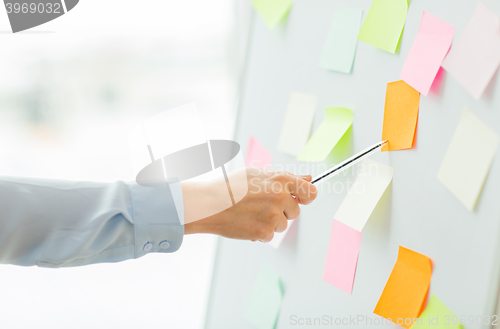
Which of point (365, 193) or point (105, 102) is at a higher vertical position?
point (365, 193)

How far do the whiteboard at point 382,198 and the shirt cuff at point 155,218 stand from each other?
0.65ft

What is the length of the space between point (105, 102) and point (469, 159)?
0.66 m

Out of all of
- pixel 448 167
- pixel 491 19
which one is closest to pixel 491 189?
pixel 448 167

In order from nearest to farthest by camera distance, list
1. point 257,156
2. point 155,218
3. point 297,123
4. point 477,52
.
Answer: point 477,52, point 155,218, point 297,123, point 257,156

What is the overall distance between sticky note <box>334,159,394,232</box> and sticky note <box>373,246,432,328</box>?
0.19 ft

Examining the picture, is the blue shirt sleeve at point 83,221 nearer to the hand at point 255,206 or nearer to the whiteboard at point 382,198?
the hand at point 255,206

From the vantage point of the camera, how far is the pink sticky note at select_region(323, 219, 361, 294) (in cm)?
47

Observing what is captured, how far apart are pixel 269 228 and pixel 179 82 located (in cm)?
45

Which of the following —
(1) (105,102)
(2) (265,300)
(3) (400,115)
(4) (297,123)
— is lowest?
(2) (265,300)

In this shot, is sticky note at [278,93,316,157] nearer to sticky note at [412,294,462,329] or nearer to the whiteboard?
the whiteboard

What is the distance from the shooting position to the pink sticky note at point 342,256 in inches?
18.4

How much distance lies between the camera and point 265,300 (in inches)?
24.4

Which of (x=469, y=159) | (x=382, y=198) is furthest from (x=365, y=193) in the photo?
(x=469, y=159)

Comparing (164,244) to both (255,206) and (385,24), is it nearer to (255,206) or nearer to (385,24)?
(255,206)
